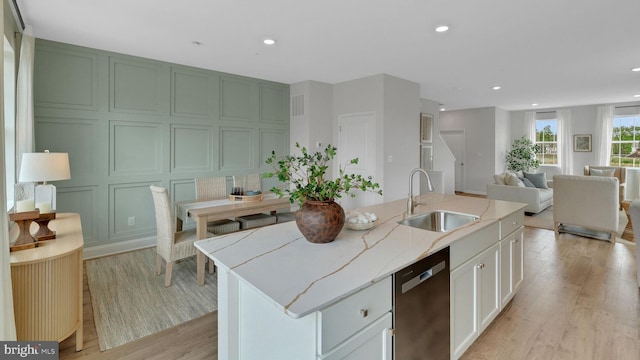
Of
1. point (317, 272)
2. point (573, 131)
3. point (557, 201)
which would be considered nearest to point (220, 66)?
point (317, 272)

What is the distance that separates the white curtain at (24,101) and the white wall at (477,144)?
9.32 meters

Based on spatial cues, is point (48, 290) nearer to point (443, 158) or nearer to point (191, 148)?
point (191, 148)

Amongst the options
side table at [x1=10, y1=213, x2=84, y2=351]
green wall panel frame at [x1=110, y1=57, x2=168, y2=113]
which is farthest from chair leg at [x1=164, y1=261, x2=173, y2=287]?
green wall panel frame at [x1=110, y1=57, x2=168, y2=113]

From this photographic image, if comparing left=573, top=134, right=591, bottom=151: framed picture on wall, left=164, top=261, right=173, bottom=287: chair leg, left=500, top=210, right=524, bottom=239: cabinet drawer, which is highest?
left=573, top=134, right=591, bottom=151: framed picture on wall

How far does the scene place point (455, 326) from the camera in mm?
1724

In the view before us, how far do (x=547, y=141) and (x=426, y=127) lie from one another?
14.6 ft

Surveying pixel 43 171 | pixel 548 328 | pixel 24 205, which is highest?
pixel 43 171

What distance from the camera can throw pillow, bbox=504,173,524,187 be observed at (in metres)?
6.01

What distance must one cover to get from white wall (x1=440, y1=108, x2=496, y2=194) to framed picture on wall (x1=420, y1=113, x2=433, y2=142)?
8.14ft

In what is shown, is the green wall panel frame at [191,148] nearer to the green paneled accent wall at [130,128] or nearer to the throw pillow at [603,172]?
the green paneled accent wall at [130,128]

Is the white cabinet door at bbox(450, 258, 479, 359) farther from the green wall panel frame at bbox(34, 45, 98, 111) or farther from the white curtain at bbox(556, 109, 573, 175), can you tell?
the white curtain at bbox(556, 109, 573, 175)

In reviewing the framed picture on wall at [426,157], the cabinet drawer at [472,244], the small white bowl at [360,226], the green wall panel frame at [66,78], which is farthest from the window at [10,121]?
the framed picture on wall at [426,157]

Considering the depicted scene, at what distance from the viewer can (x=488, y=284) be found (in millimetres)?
2043

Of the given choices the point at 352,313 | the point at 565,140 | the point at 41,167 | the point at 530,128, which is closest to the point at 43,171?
the point at 41,167
